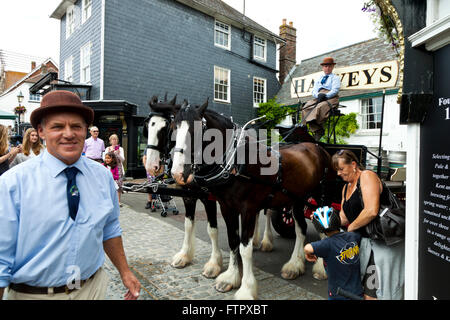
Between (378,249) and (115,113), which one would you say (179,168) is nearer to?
(378,249)

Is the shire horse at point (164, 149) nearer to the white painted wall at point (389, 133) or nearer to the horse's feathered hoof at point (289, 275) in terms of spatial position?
the horse's feathered hoof at point (289, 275)

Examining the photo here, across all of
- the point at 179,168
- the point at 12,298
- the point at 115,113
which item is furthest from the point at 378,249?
the point at 115,113

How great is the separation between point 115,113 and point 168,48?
451 cm

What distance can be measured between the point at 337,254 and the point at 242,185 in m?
1.35

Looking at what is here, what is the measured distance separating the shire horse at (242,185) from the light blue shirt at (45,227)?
1.53m

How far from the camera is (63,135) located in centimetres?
163

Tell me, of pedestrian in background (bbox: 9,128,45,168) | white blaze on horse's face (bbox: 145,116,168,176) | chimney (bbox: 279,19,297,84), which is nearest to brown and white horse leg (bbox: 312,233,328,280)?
white blaze on horse's face (bbox: 145,116,168,176)

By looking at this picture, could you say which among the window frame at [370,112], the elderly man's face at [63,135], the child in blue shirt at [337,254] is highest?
the window frame at [370,112]

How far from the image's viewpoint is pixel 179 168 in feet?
10.4

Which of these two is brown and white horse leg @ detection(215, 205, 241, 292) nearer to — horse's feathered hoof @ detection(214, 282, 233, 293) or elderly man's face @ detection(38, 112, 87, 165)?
horse's feathered hoof @ detection(214, 282, 233, 293)

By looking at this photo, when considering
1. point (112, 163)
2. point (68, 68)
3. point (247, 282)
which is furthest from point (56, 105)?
point (68, 68)

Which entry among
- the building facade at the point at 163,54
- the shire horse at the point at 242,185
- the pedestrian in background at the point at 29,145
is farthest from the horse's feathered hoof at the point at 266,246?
the building facade at the point at 163,54

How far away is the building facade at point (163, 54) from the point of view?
13.3 meters

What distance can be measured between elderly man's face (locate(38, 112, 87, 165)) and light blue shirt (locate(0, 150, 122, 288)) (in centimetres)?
6
